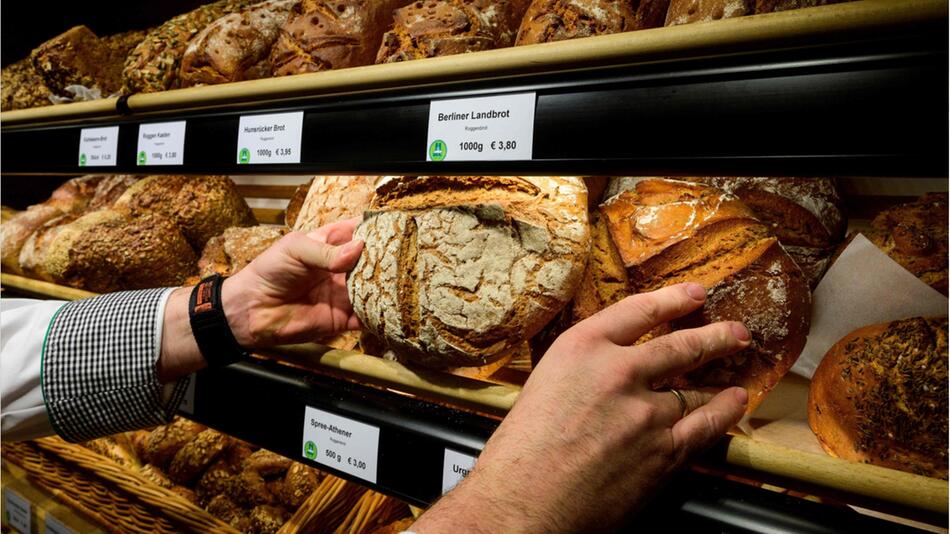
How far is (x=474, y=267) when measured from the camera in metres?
0.90

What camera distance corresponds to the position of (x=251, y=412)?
119cm

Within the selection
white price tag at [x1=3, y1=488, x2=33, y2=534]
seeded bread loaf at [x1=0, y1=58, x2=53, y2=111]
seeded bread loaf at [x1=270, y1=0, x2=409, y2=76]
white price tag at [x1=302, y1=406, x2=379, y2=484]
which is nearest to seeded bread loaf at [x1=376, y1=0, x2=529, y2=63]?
seeded bread loaf at [x1=270, y1=0, x2=409, y2=76]

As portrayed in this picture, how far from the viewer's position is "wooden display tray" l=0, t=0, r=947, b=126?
0.58 m

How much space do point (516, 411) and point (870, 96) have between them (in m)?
0.51

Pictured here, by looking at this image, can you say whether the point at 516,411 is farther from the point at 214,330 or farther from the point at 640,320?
the point at 214,330

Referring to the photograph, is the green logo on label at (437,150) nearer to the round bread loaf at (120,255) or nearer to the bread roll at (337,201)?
the bread roll at (337,201)

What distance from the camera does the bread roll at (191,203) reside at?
1640 mm

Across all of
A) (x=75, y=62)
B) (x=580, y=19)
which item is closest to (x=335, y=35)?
(x=580, y=19)

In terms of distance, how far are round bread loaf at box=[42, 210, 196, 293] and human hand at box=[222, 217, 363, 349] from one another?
41cm

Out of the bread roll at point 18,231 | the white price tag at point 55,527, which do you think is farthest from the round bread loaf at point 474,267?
the bread roll at point 18,231

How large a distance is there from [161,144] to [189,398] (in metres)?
0.54

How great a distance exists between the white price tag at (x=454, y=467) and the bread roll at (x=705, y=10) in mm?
728

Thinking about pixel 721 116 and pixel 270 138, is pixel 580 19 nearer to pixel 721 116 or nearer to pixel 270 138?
pixel 721 116

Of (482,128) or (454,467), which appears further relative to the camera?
(454,467)
